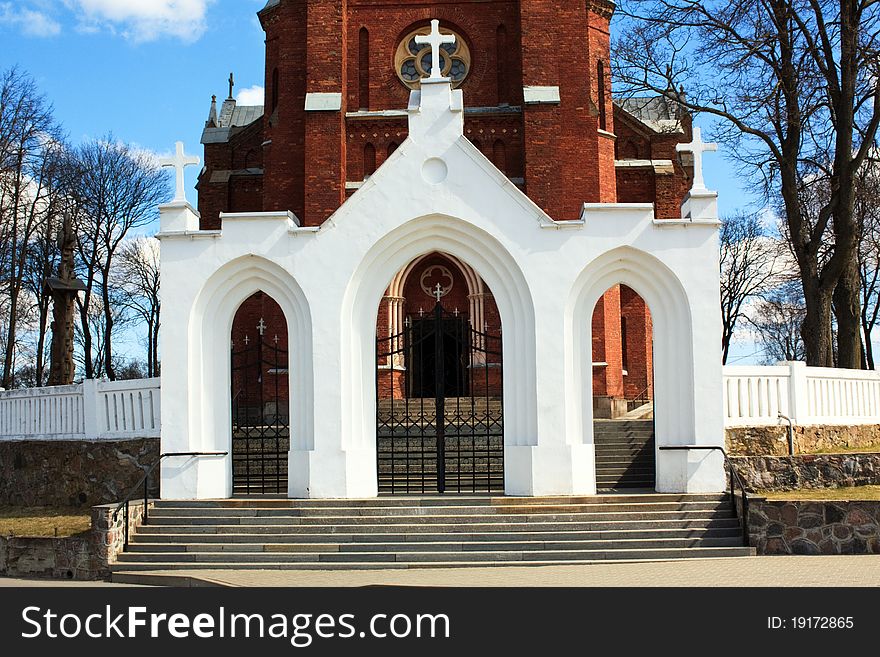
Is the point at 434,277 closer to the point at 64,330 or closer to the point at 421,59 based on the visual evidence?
the point at 421,59

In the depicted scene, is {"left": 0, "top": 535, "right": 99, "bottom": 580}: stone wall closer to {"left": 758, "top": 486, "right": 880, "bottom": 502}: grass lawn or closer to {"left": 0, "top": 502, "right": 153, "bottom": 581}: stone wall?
{"left": 0, "top": 502, "right": 153, "bottom": 581}: stone wall

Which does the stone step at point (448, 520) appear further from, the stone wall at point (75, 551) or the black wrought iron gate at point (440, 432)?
the black wrought iron gate at point (440, 432)

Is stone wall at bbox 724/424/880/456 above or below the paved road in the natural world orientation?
above

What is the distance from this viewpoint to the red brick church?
78.1ft

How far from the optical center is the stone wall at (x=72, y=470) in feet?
53.6

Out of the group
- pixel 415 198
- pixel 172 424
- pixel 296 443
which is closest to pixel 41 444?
pixel 172 424

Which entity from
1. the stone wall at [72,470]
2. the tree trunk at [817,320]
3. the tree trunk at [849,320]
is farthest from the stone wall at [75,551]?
the tree trunk at [849,320]

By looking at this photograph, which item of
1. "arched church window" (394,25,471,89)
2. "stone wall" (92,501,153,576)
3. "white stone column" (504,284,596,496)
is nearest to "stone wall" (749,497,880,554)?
"white stone column" (504,284,596,496)

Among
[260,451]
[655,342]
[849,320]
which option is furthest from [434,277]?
[655,342]

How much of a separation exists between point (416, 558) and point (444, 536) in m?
0.58

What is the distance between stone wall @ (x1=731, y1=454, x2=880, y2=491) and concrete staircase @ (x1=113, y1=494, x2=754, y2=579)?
133cm

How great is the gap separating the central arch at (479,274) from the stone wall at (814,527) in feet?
10.6

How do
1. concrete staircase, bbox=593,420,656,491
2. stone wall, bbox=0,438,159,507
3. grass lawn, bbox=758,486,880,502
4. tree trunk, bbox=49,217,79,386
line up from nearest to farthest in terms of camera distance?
1. grass lawn, bbox=758,486,880,502
2. stone wall, bbox=0,438,159,507
3. concrete staircase, bbox=593,420,656,491
4. tree trunk, bbox=49,217,79,386
